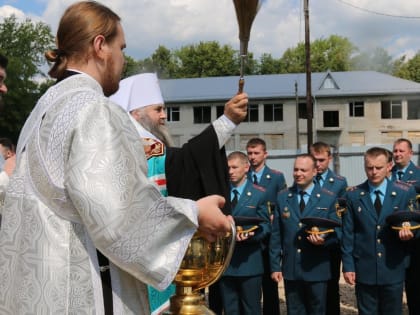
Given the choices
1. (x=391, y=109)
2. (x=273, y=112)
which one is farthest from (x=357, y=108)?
(x=273, y=112)

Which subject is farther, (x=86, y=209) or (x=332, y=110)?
(x=332, y=110)

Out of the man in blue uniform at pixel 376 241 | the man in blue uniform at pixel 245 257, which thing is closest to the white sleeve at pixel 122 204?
the man in blue uniform at pixel 376 241

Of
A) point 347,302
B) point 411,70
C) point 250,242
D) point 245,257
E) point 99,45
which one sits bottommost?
point 347,302

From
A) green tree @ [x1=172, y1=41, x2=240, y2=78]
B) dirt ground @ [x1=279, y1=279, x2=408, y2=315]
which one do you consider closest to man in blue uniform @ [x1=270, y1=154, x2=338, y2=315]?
dirt ground @ [x1=279, y1=279, x2=408, y2=315]

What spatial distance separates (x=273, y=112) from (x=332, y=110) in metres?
4.43

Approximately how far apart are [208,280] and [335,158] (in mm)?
29283

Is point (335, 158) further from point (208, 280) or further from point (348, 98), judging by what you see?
point (208, 280)

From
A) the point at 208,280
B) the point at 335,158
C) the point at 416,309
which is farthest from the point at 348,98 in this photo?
the point at 208,280

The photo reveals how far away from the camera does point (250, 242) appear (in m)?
6.59

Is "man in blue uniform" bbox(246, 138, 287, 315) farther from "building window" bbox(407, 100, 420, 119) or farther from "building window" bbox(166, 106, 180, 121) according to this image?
"building window" bbox(166, 106, 180, 121)

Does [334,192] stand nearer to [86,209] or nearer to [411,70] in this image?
[86,209]

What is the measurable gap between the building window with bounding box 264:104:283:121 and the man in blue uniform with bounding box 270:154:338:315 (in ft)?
136

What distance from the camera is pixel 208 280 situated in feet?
7.52

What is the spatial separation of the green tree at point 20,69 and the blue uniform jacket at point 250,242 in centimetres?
3590
